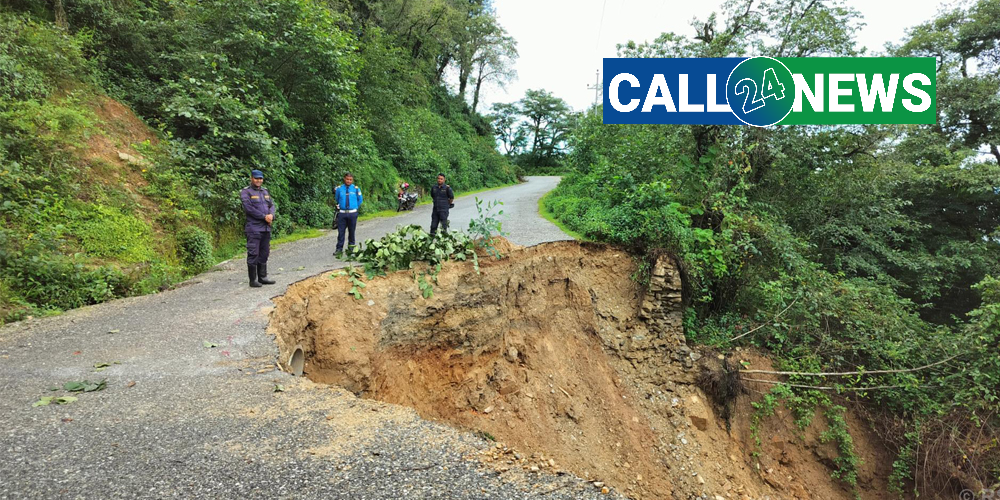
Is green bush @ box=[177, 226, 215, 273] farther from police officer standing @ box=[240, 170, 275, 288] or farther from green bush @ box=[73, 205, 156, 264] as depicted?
police officer standing @ box=[240, 170, 275, 288]

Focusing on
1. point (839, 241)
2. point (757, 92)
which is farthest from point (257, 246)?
point (839, 241)

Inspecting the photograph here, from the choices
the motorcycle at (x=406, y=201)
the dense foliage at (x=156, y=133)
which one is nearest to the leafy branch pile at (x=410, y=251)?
the dense foliage at (x=156, y=133)

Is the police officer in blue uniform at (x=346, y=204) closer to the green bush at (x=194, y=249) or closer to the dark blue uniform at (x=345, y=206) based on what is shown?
the dark blue uniform at (x=345, y=206)

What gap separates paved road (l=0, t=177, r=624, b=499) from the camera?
95.1 inches

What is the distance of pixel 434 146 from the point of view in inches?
936

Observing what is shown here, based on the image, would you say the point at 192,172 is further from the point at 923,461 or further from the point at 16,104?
the point at 923,461

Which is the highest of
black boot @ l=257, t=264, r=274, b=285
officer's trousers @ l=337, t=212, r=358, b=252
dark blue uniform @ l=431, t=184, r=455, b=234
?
dark blue uniform @ l=431, t=184, r=455, b=234

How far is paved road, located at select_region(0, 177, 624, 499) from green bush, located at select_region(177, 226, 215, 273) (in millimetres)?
2431

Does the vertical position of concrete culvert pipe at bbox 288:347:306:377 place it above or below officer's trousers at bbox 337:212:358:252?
below

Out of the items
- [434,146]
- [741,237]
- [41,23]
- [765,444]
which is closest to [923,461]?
[765,444]

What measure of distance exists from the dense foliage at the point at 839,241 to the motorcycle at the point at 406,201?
693 centimetres

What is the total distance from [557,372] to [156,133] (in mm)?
9400

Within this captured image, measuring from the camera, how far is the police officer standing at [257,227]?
5871mm

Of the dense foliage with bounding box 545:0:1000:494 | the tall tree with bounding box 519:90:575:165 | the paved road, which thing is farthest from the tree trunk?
the tall tree with bounding box 519:90:575:165
